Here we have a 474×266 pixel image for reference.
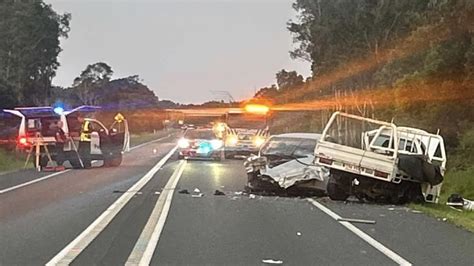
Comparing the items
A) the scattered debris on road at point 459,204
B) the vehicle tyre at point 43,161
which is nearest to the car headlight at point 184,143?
the vehicle tyre at point 43,161

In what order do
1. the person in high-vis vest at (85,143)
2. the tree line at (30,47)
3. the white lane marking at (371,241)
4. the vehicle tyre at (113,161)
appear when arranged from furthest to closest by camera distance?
1. the tree line at (30,47)
2. the vehicle tyre at (113,161)
3. the person in high-vis vest at (85,143)
4. the white lane marking at (371,241)

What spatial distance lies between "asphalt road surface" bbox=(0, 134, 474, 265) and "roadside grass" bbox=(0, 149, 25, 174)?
37.6ft

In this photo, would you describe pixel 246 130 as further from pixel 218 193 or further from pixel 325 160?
pixel 325 160

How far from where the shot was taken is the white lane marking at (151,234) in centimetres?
1005

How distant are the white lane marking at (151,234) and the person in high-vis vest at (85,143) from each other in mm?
12667

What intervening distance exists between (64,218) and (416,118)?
25.9 m

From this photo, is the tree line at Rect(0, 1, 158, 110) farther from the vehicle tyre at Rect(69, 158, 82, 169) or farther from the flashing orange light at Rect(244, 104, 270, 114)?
the vehicle tyre at Rect(69, 158, 82, 169)

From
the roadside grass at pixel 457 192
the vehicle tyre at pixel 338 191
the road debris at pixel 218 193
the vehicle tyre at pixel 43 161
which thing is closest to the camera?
the roadside grass at pixel 457 192

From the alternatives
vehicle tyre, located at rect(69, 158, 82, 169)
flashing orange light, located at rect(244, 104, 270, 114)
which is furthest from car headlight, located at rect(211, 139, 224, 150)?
flashing orange light, located at rect(244, 104, 270, 114)

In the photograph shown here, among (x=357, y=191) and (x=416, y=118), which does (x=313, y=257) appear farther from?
(x=416, y=118)

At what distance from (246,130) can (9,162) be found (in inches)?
551

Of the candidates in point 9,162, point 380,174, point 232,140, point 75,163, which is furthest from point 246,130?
point 380,174

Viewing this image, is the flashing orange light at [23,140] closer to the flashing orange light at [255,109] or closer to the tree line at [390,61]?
the tree line at [390,61]

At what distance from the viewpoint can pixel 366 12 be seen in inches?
2479
